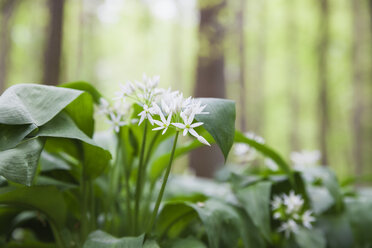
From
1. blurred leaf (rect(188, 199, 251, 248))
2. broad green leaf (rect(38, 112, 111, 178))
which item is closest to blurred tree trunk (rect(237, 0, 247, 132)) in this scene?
blurred leaf (rect(188, 199, 251, 248))

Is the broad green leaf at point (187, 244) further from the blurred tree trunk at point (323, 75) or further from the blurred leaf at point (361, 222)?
the blurred tree trunk at point (323, 75)

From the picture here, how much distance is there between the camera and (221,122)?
935 millimetres

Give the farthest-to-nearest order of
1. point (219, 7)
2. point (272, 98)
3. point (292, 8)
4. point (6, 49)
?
1. point (272, 98)
2. point (292, 8)
3. point (6, 49)
4. point (219, 7)

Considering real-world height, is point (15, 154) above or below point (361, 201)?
above

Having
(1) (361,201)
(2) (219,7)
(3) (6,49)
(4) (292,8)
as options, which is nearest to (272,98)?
(4) (292,8)

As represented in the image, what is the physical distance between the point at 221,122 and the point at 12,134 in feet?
2.06

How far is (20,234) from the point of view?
168 cm

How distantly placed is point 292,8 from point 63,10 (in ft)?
26.4

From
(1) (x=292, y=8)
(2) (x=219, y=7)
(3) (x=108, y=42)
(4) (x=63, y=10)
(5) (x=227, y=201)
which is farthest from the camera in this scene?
(3) (x=108, y=42)

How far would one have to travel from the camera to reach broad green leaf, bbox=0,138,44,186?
2.74 feet

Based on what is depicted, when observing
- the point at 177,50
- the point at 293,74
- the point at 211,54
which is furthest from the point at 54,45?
the point at 293,74

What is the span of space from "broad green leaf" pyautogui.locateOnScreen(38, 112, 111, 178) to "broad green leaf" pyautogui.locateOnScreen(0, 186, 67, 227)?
0.46 ft

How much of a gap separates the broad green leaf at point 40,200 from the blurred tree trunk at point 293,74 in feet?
32.0

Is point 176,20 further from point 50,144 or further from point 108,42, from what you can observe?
point 50,144
